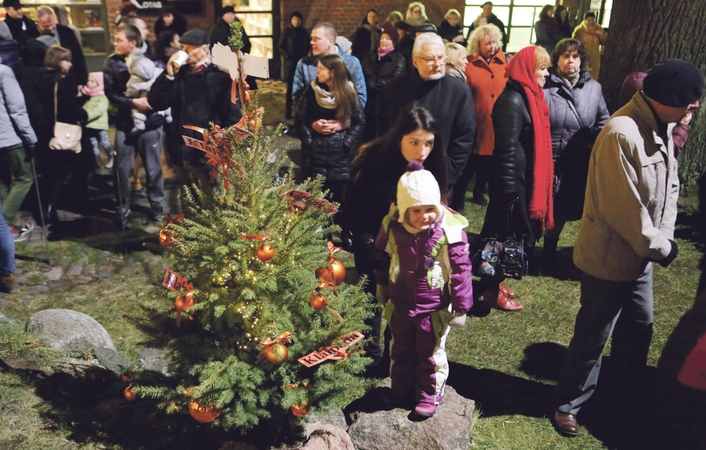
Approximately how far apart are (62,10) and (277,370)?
8.99 meters

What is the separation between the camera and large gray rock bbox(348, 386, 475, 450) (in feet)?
11.5

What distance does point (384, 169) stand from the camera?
3758 mm

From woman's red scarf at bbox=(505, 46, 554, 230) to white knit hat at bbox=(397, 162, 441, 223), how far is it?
187 centimetres

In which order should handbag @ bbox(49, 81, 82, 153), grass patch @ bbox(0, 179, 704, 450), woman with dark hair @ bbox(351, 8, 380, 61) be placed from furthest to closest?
1. woman with dark hair @ bbox(351, 8, 380, 61)
2. handbag @ bbox(49, 81, 82, 153)
3. grass patch @ bbox(0, 179, 704, 450)

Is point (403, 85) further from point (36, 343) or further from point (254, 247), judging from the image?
point (36, 343)

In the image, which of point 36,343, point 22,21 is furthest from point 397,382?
point 22,21

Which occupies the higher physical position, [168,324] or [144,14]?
[144,14]

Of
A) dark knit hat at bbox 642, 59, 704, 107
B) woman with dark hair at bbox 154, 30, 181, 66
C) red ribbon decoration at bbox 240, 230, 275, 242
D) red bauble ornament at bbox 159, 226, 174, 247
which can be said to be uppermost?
dark knit hat at bbox 642, 59, 704, 107

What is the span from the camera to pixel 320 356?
3195 millimetres

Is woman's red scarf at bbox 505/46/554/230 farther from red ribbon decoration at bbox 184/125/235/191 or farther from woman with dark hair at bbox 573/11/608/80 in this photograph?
woman with dark hair at bbox 573/11/608/80

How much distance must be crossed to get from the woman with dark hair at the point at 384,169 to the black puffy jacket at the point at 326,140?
2164mm

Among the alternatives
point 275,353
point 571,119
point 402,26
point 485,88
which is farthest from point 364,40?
point 275,353

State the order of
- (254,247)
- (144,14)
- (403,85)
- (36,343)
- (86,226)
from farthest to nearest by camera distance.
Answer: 1. (144,14)
2. (86,226)
3. (403,85)
4. (36,343)
5. (254,247)

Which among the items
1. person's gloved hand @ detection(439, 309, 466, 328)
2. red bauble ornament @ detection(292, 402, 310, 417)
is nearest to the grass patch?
red bauble ornament @ detection(292, 402, 310, 417)
